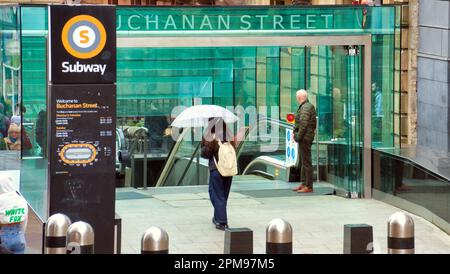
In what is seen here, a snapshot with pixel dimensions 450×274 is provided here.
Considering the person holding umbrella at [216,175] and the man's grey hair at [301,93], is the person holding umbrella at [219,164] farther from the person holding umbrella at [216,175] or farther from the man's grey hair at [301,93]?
the man's grey hair at [301,93]

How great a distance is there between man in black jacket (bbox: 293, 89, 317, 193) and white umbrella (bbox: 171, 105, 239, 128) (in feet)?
3.73

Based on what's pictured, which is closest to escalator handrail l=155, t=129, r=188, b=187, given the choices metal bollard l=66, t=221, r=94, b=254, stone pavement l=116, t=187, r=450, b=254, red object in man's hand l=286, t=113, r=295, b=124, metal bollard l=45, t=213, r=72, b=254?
stone pavement l=116, t=187, r=450, b=254

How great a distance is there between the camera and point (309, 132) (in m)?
18.7

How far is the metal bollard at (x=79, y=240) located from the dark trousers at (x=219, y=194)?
20.5ft

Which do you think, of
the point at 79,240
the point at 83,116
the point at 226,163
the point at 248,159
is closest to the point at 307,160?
the point at 248,159

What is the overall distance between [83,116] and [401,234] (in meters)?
3.61

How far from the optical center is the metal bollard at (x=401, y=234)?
9.80 m

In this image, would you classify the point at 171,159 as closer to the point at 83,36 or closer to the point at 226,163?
the point at 226,163

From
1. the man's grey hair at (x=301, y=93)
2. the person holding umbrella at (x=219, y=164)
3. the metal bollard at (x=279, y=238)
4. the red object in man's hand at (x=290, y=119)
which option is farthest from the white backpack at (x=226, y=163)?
the metal bollard at (x=279, y=238)

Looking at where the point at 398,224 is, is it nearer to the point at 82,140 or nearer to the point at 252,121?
the point at 82,140

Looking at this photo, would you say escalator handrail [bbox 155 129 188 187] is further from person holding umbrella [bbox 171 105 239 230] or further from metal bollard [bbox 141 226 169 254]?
metal bollard [bbox 141 226 169 254]

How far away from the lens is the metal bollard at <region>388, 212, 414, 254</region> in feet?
32.1
